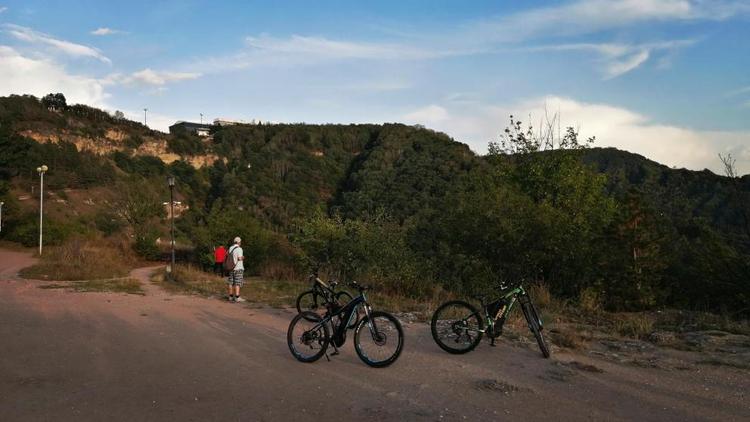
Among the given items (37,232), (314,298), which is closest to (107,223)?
(37,232)

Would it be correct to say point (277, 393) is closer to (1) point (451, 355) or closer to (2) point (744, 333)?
(1) point (451, 355)

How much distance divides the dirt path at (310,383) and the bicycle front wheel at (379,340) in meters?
0.17

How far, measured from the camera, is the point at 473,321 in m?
7.41

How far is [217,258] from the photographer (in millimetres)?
22422

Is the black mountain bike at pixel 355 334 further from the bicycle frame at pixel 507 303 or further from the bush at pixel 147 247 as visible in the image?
the bush at pixel 147 247

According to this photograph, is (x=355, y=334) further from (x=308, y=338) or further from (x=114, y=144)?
(x=114, y=144)

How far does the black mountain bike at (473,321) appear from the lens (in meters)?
7.20

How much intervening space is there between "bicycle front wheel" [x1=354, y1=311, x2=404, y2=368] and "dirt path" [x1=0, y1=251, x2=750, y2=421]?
0.54 feet

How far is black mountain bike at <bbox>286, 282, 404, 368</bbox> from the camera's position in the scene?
639 cm

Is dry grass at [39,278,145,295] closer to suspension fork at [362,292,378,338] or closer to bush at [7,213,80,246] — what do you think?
suspension fork at [362,292,378,338]

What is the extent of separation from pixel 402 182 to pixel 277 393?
81888mm

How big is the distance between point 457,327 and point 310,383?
2.42 m

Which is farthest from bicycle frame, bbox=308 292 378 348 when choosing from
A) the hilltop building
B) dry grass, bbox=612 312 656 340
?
the hilltop building

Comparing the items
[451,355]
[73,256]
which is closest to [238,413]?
[451,355]
